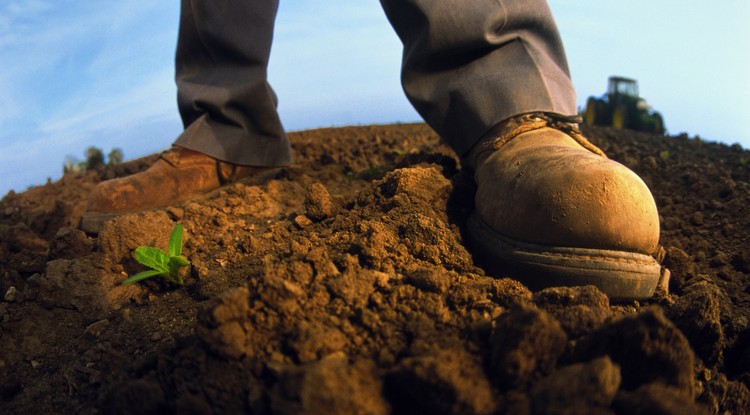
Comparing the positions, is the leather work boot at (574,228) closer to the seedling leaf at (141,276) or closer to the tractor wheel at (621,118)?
the seedling leaf at (141,276)

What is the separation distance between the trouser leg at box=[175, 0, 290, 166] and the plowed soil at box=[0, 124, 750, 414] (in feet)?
1.58

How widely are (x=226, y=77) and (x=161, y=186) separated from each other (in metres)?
0.63

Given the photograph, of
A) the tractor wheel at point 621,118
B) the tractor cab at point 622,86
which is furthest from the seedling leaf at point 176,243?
the tractor cab at point 622,86

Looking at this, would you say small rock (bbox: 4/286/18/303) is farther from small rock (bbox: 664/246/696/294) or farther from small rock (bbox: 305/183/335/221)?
small rock (bbox: 664/246/696/294)

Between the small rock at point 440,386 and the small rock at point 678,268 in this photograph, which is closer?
the small rock at point 440,386

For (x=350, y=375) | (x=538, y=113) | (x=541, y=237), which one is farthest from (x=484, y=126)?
(x=350, y=375)

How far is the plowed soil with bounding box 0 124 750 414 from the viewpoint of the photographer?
86 cm

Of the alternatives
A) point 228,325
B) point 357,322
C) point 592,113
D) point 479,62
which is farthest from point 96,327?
point 592,113

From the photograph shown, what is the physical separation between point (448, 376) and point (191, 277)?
1.12 m

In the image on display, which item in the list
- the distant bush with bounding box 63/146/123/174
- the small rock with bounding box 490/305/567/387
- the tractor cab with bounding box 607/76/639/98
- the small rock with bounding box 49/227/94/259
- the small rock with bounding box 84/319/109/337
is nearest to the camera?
the small rock with bounding box 490/305/567/387

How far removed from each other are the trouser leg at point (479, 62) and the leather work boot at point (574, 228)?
38cm

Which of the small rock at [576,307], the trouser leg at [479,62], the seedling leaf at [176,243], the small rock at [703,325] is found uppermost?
the trouser leg at [479,62]

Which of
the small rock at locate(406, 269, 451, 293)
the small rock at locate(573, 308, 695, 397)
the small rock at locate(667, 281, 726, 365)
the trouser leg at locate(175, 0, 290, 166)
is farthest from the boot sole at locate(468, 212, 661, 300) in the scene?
the trouser leg at locate(175, 0, 290, 166)

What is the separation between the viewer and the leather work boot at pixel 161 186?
2.43 meters
